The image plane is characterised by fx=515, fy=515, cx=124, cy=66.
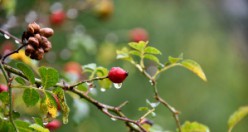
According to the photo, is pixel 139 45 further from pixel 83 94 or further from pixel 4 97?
pixel 4 97

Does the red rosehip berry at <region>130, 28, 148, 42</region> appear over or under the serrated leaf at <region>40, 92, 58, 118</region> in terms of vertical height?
over

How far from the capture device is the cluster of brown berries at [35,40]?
0.72m

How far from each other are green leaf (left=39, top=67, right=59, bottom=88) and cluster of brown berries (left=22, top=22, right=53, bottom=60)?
33mm

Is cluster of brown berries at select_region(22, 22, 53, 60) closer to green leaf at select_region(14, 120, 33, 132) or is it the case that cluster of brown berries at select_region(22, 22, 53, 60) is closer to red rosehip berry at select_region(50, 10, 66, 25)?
green leaf at select_region(14, 120, 33, 132)

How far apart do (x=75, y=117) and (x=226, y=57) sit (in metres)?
2.79

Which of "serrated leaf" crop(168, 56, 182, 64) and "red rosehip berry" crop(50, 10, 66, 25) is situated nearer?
"serrated leaf" crop(168, 56, 182, 64)

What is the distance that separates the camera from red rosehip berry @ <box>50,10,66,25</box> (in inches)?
73.2

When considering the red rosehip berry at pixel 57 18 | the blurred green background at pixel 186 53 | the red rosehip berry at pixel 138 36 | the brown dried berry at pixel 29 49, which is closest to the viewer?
the brown dried berry at pixel 29 49

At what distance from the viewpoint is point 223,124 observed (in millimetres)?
3232

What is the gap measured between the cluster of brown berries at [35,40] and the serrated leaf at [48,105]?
0.26ft

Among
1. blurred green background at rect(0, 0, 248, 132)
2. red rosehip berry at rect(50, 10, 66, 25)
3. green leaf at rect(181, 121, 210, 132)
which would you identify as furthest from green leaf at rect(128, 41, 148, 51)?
blurred green background at rect(0, 0, 248, 132)

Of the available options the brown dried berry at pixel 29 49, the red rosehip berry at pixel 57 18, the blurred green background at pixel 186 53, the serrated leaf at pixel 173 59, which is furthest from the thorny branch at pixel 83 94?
the blurred green background at pixel 186 53

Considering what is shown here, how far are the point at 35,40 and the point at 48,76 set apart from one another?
7 cm

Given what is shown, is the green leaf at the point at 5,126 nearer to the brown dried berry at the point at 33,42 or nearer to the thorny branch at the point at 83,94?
the thorny branch at the point at 83,94
